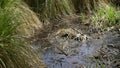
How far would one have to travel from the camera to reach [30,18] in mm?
6902

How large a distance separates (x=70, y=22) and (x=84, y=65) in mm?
2243

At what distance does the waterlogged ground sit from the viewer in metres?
5.53

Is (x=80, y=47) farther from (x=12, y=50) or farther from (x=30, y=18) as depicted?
(x=12, y=50)

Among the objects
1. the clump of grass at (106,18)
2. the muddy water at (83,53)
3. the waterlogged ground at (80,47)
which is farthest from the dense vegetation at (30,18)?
the muddy water at (83,53)

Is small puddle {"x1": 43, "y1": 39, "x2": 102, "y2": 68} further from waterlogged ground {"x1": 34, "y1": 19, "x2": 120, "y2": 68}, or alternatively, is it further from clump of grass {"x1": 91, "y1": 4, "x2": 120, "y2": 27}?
clump of grass {"x1": 91, "y1": 4, "x2": 120, "y2": 27}

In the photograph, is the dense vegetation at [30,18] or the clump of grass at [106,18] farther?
the clump of grass at [106,18]

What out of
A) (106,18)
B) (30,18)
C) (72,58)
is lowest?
(72,58)

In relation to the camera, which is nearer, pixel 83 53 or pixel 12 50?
pixel 12 50

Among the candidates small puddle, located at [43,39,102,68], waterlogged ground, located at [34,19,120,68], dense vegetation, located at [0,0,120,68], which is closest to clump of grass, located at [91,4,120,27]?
dense vegetation, located at [0,0,120,68]

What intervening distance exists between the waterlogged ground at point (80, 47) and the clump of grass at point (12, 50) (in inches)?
22.7

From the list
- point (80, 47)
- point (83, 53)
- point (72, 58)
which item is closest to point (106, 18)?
point (80, 47)

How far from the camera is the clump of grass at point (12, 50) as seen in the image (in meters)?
4.66

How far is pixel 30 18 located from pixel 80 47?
1.26m

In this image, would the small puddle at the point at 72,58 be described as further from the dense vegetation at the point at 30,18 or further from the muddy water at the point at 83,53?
the dense vegetation at the point at 30,18
